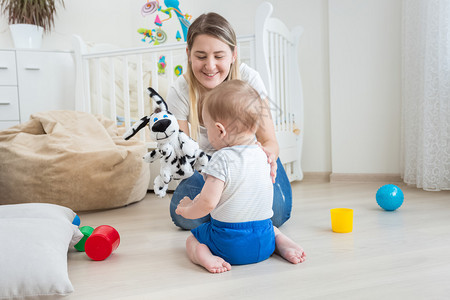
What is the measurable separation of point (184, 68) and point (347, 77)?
0.94 m

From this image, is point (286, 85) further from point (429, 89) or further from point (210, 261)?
point (210, 261)

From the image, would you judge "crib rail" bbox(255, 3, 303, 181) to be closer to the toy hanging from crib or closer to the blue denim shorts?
the toy hanging from crib

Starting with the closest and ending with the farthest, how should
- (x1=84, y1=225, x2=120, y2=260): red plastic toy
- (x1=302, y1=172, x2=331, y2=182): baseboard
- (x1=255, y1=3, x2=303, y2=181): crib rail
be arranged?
(x1=84, y1=225, x2=120, y2=260): red plastic toy, (x1=255, y1=3, x2=303, y2=181): crib rail, (x1=302, y1=172, x2=331, y2=182): baseboard

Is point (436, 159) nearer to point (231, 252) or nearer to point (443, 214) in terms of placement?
point (443, 214)

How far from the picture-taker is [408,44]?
7.04ft

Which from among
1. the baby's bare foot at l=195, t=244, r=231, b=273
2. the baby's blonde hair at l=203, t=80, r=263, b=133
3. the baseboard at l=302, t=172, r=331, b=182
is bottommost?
the baseboard at l=302, t=172, r=331, b=182

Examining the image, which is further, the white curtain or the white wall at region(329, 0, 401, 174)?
the white wall at region(329, 0, 401, 174)

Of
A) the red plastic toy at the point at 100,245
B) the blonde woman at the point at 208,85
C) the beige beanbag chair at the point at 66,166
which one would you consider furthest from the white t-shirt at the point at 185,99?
the beige beanbag chair at the point at 66,166

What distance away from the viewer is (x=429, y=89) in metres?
1.97

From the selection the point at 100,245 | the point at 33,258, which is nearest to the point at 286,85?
the point at 100,245

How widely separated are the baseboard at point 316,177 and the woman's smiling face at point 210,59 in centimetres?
145

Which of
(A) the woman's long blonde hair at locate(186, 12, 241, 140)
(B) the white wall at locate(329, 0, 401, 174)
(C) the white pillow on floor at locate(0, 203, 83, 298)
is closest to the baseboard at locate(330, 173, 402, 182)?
(B) the white wall at locate(329, 0, 401, 174)

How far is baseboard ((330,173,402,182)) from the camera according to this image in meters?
2.39

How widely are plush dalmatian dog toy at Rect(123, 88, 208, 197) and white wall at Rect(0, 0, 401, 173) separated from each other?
1.49m
